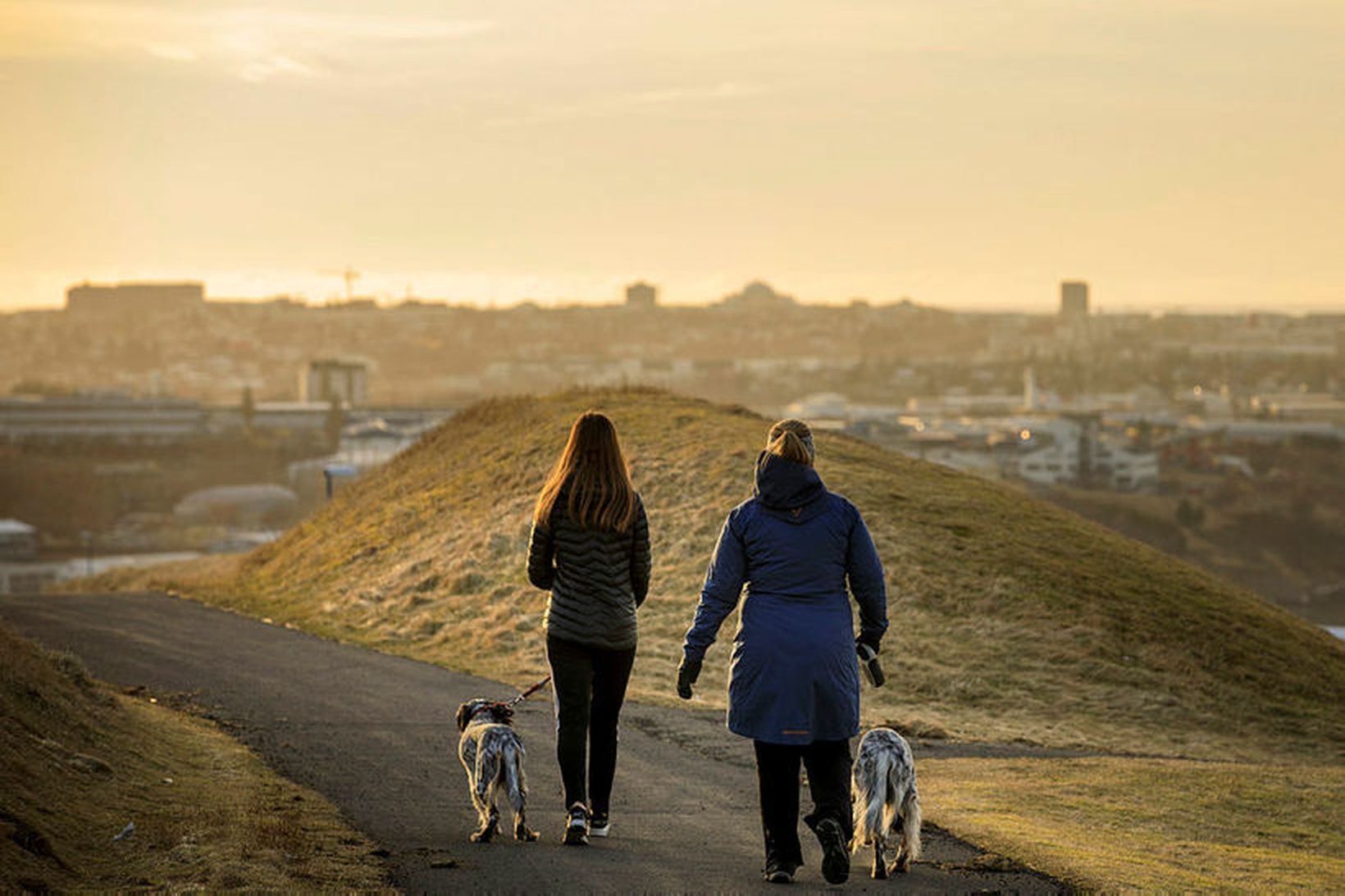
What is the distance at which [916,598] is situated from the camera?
80.9 feet

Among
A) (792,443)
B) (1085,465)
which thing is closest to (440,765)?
(792,443)

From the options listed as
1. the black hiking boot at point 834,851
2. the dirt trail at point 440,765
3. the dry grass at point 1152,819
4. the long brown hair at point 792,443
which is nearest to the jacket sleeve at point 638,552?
the long brown hair at point 792,443

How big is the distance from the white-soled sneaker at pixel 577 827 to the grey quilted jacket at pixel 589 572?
90 centimetres

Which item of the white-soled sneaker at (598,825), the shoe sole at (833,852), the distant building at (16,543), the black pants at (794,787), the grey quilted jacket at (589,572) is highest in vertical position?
the grey quilted jacket at (589,572)

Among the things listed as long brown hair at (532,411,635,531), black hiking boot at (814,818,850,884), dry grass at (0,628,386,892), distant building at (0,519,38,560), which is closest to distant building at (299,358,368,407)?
distant building at (0,519,38,560)

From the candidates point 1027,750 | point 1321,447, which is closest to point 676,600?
point 1027,750

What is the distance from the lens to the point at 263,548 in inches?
1449

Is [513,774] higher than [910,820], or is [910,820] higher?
[513,774]

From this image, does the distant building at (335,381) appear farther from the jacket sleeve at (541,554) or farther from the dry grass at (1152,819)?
the jacket sleeve at (541,554)

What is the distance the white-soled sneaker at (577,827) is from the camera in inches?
393

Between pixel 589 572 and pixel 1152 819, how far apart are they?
19.4ft

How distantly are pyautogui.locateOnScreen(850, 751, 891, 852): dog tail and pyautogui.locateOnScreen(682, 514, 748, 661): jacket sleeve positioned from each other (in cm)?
119

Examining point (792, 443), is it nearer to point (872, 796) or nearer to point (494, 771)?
point (872, 796)

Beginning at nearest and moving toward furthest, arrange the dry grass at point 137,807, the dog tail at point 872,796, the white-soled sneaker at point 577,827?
the dry grass at point 137,807
the dog tail at point 872,796
the white-soled sneaker at point 577,827
